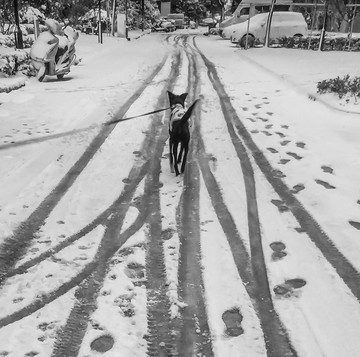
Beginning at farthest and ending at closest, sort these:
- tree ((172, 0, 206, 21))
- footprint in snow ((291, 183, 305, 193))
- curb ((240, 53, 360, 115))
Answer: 1. tree ((172, 0, 206, 21))
2. curb ((240, 53, 360, 115))
3. footprint in snow ((291, 183, 305, 193))

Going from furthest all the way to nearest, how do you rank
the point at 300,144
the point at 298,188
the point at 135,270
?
the point at 300,144 → the point at 298,188 → the point at 135,270

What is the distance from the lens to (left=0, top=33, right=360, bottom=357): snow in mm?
2633

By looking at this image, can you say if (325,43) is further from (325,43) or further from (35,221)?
(35,221)

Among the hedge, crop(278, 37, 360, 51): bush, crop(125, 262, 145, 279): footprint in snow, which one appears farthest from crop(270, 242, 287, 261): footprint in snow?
crop(278, 37, 360, 51): bush

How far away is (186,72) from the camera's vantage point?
1347 cm

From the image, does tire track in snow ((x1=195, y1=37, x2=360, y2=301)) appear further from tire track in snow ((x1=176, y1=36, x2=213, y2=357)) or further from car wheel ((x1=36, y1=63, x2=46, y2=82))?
car wheel ((x1=36, y1=63, x2=46, y2=82))

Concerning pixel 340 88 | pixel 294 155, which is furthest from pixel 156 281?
pixel 340 88

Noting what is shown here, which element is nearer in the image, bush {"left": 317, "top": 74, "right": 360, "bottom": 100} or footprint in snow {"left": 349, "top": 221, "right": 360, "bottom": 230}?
footprint in snow {"left": 349, "top": 221, "right": 360, "bottom": 230}

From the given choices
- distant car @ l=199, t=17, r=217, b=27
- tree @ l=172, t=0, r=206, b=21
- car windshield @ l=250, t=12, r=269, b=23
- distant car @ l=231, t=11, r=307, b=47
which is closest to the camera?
distant car @ l=231, t=11, r=307, b=47

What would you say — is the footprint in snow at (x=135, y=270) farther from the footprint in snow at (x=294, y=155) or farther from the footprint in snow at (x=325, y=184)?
the footprint in snow at (x=294, y=155)

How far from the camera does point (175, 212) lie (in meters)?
4.25

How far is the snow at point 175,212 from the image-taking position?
8.64ft

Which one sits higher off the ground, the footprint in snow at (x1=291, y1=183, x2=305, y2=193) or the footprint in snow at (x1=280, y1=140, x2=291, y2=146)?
the footprint in snow at (x1=280, y1=140, x2=291, y2=146)

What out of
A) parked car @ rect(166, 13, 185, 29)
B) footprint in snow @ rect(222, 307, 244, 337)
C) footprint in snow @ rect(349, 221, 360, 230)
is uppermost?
parked car @ rect(166, 13, 185, 29)
